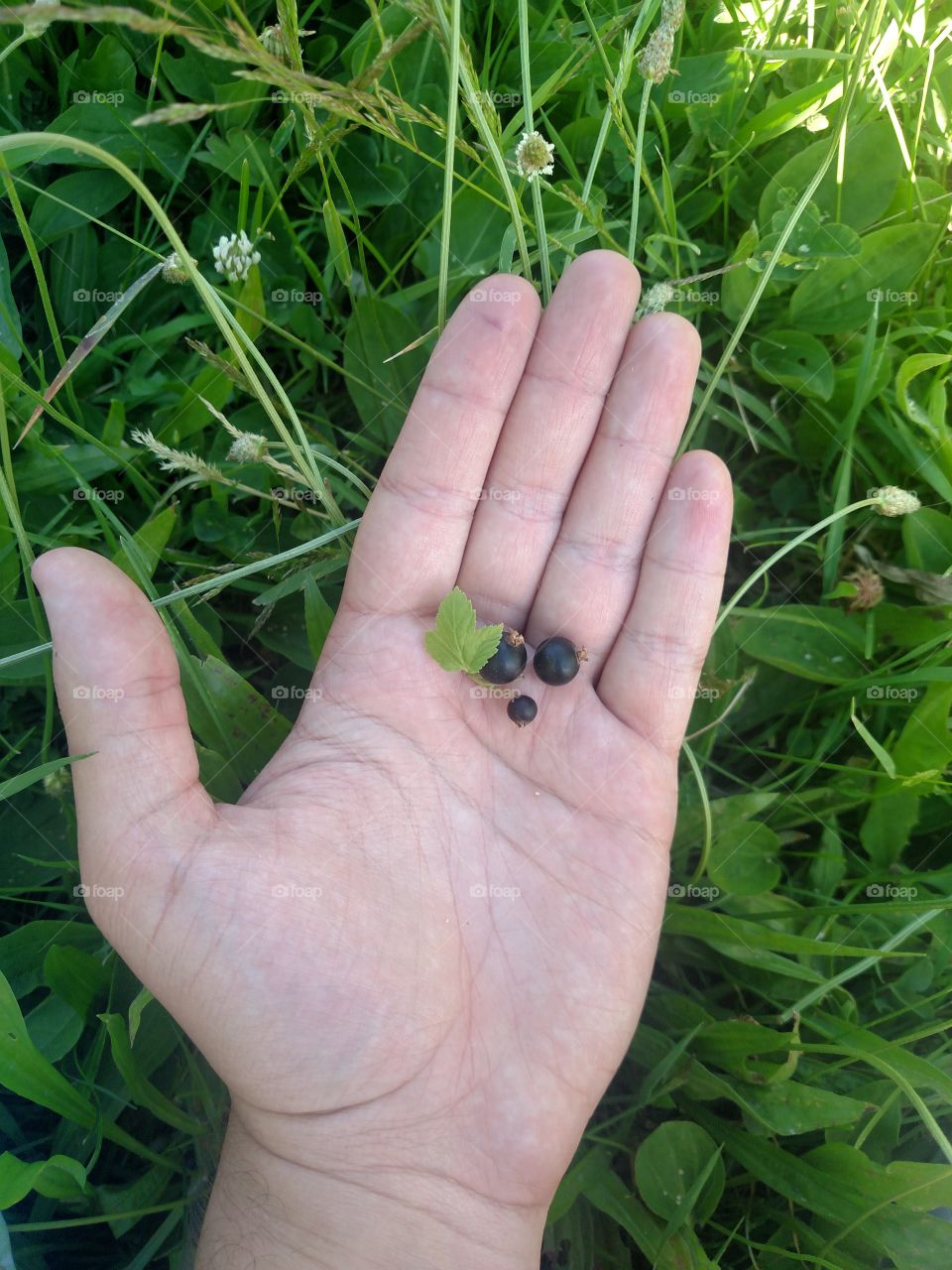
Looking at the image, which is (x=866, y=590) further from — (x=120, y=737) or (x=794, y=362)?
(x=120, y=737)

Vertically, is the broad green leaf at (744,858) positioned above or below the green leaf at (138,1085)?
above

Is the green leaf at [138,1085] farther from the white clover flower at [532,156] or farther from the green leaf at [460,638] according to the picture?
the white clover flower at [532,156]

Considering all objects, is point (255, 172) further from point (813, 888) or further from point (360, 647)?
point (813, 888)

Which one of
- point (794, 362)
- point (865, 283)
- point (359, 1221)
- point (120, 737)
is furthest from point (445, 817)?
point (865, 283)

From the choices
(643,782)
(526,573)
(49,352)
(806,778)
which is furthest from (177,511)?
(806,778)

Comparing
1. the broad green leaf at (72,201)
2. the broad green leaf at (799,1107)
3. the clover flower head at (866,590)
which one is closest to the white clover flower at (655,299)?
the clover flower head at (866,590)

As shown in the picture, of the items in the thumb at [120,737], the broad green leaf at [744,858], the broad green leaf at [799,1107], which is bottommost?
the broad green leaf at [799,1107]
